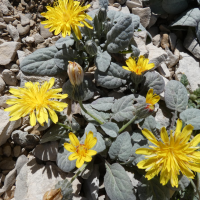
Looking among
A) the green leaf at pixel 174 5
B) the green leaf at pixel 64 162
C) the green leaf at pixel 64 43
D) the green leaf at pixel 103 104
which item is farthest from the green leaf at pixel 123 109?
the green leaf at pixel 174 5

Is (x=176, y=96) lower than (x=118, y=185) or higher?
higher

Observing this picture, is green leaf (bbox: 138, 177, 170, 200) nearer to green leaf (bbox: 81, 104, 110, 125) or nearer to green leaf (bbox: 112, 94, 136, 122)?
green leaf (bbox: 112, 94, 136, 122)

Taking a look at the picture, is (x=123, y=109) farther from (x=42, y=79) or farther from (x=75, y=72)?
(x=42, y=79)

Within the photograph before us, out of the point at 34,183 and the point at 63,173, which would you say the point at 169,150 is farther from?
the point at 34,183

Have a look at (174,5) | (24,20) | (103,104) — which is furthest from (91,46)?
(174,5)

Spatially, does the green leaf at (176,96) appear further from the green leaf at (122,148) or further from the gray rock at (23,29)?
the gray rock at (23,29)

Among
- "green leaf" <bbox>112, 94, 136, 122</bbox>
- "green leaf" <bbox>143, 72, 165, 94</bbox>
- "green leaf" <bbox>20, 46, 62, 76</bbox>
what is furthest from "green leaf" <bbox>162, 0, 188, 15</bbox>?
"green leaf" <bbox>20, 46, 62, 76</bbox>

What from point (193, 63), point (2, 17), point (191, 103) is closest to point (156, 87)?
point (191, 103)
